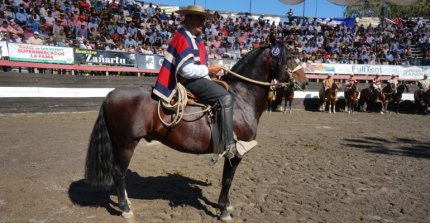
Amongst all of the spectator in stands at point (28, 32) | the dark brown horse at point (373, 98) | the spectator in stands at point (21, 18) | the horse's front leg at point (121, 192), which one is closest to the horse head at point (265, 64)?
the horse's front leg at point (121, 192)

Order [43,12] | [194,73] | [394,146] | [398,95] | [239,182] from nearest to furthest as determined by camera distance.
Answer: [194,73]
[239,182]
[394,146]
[43,12]
[398,95]

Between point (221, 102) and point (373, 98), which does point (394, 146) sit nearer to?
point (221, 102)

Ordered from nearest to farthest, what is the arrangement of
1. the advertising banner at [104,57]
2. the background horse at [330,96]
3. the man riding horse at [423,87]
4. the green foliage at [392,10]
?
the advertising banner at [104,57]
the background horse at [330,96]
the man riding horse at [423,87]
the green foliage at [392,10]

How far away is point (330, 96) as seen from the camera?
18.3m

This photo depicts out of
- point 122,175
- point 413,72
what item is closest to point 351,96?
point 413,72

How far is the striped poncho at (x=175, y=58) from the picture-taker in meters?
4.19

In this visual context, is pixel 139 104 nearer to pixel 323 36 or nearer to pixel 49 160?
pixel 49 160

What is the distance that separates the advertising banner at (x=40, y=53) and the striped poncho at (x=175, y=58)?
10054 mm

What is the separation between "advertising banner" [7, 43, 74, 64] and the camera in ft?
40.0

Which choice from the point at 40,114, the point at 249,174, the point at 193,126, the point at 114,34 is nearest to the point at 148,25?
the point at 114,34

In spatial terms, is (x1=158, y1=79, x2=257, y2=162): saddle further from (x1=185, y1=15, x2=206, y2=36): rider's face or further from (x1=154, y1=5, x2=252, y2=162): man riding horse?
(x1=185, y1=15, x2=206, y2=36): rider's face

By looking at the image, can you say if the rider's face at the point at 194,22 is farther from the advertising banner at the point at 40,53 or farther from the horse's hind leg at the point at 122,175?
the advertising banner at the point at 40,53

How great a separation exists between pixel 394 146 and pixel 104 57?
11100 mm

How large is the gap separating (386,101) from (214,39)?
413 inches
